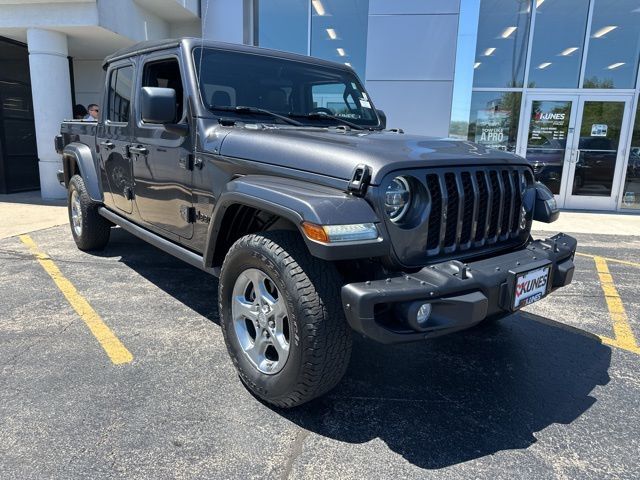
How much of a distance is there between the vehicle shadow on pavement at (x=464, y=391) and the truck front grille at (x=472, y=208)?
88cm

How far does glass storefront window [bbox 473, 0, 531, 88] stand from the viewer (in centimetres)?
1012

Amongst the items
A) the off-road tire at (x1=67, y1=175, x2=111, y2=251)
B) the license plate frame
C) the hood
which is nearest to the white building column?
the off-road tire at (x1=67, y1=175, x2=111, y2=251)

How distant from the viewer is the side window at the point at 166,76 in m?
3.45

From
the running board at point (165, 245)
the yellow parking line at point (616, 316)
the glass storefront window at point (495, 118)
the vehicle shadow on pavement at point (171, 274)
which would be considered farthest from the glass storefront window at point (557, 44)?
the running board at point (165, 245)

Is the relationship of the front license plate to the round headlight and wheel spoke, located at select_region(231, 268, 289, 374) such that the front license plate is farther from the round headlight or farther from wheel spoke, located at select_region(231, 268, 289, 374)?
wheel spoke, located at select_region(231, 268, 289, 374)

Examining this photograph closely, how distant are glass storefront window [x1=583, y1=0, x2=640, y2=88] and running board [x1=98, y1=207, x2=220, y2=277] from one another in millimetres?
9723

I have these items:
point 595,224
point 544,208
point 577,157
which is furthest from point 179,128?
point 577,157

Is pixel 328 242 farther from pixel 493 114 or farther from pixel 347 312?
pixel 493 114

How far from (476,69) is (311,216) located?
955 cm

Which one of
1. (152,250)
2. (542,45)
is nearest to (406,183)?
(152,250)

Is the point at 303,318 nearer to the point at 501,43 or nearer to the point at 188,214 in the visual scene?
the point at 188,214

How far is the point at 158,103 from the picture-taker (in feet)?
10.1

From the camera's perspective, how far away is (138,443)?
2277 mm

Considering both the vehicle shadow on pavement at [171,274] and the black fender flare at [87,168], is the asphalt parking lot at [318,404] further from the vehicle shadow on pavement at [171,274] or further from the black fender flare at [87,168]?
the black fender flare at [87,168]
